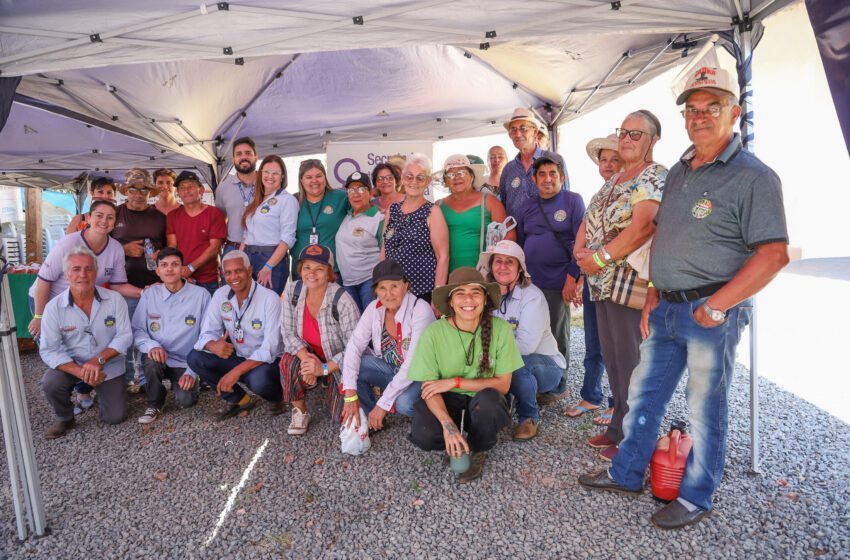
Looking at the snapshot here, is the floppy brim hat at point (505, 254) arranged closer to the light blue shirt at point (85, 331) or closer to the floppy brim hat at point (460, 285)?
the floppy brim hat at point (460, 285)

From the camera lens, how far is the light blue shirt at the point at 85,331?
341 centimetres

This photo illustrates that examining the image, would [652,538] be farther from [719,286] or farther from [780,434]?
[780,434]

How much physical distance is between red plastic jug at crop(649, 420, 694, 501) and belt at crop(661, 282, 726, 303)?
80 centimetres

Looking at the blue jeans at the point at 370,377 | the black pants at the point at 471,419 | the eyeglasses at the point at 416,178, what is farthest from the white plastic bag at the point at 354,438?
the eyeglasses at the point at 416,178

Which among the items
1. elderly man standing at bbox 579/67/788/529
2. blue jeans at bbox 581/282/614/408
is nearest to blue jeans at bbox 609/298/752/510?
elderly man standing at bbox 579/67/788/529

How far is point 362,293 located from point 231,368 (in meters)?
1.14

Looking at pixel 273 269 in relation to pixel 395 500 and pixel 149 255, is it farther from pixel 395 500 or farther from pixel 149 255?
pixel 395 500

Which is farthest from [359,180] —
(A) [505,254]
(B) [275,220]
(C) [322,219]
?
(A) [505,254]

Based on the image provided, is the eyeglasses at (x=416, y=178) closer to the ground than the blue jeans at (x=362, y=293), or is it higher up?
higher up

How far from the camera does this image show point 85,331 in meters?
3.53

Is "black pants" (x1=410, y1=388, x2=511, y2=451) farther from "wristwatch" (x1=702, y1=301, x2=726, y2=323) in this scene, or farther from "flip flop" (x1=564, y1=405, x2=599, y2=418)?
"wristwatch" (x1=702, y1=301, x2=726, y2=323)

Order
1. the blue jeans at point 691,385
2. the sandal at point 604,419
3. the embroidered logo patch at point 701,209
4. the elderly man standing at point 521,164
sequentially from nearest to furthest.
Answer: the embroidered logo patch at point 701,209 < the blue jeans at point 691,385 < the sandal at point 604,419 < the elderly man standing at point 521,164

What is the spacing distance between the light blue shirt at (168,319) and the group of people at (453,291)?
0.02 m

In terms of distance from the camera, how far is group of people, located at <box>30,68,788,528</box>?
1976 mm
